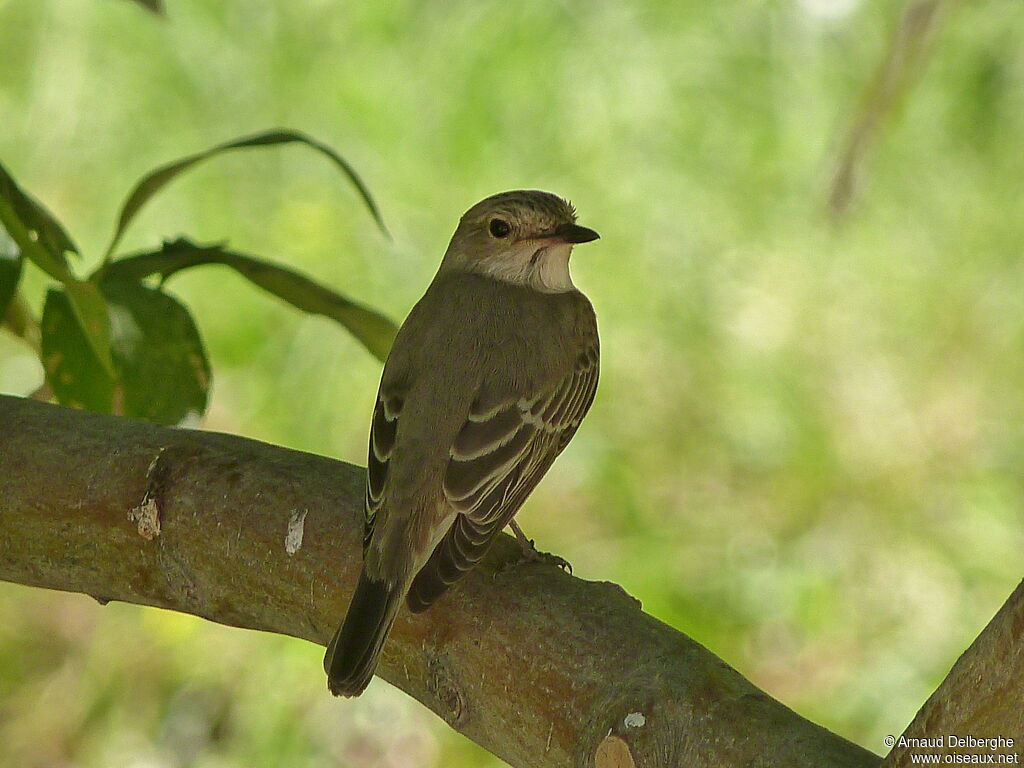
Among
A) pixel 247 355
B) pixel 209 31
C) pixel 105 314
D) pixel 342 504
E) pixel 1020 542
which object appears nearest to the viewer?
pixel 105 314

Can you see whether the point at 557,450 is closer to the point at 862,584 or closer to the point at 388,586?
the point at 388,586

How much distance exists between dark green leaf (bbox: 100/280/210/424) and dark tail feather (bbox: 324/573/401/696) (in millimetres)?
745

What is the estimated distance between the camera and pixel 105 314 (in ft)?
8.40

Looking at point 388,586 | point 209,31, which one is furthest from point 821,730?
point 209,31

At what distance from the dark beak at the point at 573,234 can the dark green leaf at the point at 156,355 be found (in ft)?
3.65

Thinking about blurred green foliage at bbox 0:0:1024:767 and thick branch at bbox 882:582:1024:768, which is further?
blurred green foliage at bbox 0:0:1024:767

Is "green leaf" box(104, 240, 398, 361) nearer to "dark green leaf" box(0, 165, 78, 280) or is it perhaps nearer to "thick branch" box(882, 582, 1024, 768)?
→ "dark green leaf" box(0, 165, 78, 280)

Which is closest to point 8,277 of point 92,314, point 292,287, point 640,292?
point 92,314

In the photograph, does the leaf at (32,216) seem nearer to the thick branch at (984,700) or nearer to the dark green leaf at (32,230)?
the dark green leaf at (32,230)

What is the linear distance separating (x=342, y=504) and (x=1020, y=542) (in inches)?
162

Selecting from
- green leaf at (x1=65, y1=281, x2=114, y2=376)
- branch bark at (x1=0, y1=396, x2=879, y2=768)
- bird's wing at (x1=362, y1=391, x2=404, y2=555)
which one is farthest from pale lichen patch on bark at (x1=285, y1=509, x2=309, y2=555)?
green leaf at (x1=65, y1=281, x2=114, y2=376)

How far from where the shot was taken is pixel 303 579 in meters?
2.68

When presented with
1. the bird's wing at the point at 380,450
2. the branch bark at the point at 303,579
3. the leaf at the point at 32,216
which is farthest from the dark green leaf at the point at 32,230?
the bird's wing at the point at 380,450

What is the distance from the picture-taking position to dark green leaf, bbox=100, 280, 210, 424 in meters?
3.01
